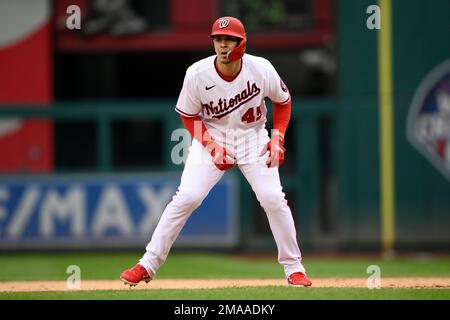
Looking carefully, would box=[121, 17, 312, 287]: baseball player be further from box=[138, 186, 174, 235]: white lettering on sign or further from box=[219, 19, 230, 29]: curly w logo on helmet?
box=[138, 186, 174, 235]: white lettering on sign

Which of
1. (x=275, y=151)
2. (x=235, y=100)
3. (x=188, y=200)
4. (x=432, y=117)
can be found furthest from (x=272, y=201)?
(x=432, y=117)

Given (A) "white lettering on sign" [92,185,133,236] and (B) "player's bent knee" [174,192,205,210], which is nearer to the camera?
(B) "player's bent knee" [174,192,205,210]

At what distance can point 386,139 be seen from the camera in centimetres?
1245

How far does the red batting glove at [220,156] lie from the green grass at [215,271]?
33.9 inches

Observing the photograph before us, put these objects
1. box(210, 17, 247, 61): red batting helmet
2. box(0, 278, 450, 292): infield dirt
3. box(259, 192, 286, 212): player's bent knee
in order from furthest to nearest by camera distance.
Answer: box(0, 278, 450, 292): infield dirt
box(259, 192, 286, 212): player's bent knee
box(210, 17, 247, 61): red batting helmet

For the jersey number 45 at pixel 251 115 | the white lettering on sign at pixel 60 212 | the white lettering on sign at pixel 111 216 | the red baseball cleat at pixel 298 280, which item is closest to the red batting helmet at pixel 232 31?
the jersey number 45 at pixel 251 115

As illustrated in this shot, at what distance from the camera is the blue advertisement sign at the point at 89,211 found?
39.6 feet

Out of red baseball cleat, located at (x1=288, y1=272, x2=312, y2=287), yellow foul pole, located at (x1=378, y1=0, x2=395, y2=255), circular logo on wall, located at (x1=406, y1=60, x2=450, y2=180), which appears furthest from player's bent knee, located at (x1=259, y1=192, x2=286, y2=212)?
circular logo on wall, located at (x1=406, y1=60, x2=450, y2=180)

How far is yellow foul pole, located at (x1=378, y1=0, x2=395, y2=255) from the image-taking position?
1238 centimetres

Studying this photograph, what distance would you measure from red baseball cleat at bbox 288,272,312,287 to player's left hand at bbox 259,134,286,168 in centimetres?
78

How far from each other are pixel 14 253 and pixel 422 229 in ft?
16.9

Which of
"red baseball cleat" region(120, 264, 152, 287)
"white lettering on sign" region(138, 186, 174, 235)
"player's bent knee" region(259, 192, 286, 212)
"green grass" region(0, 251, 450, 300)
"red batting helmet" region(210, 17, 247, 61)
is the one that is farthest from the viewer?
"white lettering on sign" region(138, 186, 174, 235)

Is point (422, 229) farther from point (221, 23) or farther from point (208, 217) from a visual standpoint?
point (221, 23)

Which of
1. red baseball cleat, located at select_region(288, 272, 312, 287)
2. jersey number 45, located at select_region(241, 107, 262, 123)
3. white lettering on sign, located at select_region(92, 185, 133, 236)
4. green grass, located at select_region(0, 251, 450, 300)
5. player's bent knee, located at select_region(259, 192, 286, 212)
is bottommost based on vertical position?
green grass, located at select_region(0, 251, 450, 300)
